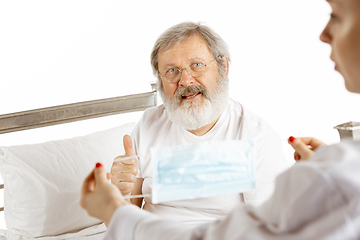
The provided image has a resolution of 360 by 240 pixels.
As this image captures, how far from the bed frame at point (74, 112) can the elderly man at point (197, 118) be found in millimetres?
624

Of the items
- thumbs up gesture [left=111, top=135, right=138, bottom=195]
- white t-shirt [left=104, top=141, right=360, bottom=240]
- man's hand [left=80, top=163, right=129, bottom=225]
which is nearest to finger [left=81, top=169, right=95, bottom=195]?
man's hand [left=80, top=163, right=129, bottom=225]

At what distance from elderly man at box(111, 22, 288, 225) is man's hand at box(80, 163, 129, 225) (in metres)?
0.80

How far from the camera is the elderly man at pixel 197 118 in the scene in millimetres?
A: 1722

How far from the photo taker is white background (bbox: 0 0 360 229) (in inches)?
89.9

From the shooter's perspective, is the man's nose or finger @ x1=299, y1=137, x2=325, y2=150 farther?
the man's nose

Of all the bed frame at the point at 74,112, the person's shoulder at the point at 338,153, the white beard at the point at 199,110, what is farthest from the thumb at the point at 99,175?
the bed frame at the point at 74,112

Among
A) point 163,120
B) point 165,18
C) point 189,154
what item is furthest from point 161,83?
point 165,18

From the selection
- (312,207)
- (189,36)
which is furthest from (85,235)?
(312,207)

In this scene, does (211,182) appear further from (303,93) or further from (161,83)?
(303,93)

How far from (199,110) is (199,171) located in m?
0.58

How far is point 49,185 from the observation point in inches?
74.3

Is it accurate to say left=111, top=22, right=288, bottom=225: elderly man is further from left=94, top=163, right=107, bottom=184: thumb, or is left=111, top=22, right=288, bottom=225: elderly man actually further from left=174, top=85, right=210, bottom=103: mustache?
left=94, top=163, right=107, bottom=184: thumb

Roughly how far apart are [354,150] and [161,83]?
1.43 meters

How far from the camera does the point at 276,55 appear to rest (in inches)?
119
